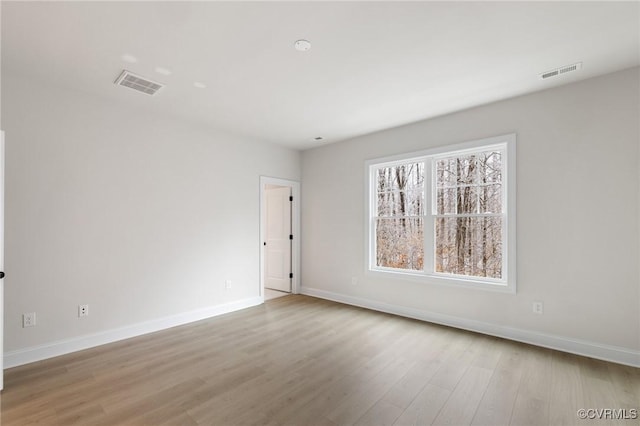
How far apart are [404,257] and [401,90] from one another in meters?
2.41

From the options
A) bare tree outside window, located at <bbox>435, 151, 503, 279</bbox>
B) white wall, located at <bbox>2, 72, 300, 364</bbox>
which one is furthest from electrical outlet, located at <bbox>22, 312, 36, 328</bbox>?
bare tree outside window, located at <bbox>435, 151, 503, 279</bbox>

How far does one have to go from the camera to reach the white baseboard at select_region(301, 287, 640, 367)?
2.86 meters

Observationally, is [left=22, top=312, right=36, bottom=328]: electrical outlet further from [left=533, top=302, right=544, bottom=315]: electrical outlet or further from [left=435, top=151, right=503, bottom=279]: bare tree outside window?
[left=533, top=302, right=544, bottom=315]: electrical outlet

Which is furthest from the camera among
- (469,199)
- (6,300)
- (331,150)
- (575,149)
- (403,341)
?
(331,150)

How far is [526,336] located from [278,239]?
4.24 m

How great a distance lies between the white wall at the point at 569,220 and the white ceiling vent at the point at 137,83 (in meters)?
3.46

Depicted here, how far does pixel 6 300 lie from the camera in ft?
9.25

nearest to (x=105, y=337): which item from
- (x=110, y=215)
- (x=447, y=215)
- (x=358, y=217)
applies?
(x=110, y=215)

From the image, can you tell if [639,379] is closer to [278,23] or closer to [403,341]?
[403,341]

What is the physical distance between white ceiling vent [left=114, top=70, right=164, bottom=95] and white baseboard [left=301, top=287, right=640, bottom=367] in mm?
4062

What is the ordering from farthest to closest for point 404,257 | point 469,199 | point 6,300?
point 404,257 → point 469,199 → point 6,300

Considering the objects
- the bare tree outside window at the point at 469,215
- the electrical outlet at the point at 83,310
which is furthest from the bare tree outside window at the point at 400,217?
the electrical outlet at the point at 83,310

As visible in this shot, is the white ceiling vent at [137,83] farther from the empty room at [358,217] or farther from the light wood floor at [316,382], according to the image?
the light wood floor at [316,382]

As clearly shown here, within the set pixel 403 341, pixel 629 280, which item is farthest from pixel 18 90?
pixel 629 280
